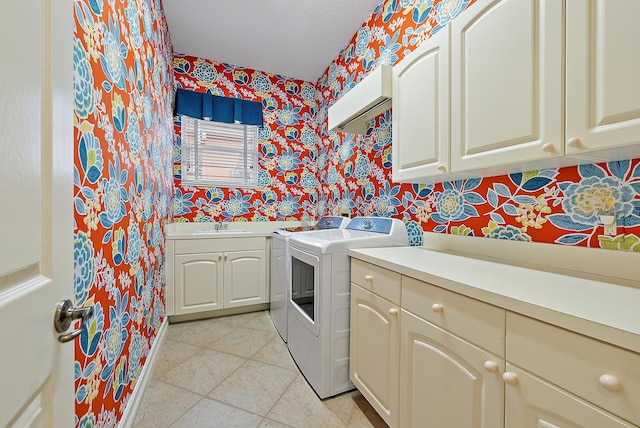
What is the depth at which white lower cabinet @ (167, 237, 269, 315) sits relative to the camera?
2473 millimetres

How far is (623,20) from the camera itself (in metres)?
0.73

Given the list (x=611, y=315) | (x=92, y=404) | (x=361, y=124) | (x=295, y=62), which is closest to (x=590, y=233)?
(x=611, y=315)

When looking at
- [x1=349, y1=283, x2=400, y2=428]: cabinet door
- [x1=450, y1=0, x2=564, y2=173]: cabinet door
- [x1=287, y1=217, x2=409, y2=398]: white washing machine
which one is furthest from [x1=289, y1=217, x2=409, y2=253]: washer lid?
[x1=450, y1=0, x2=564, y2=173]: cabinet door

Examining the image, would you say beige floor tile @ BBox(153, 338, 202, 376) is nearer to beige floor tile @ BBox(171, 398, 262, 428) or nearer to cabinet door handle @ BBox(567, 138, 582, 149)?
beige floor tile @ BBox(171, 398, 262, 428)

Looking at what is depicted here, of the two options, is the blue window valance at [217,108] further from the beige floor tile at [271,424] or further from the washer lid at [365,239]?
the beige floor tile at [271,424]

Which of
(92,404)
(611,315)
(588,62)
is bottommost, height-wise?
(92,404)

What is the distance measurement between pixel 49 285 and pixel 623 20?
1499 millimetres

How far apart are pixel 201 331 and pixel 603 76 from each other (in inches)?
113

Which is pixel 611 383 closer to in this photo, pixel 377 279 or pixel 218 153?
pixel 377 279

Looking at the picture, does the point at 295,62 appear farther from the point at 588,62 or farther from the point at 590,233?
the point at 590,233

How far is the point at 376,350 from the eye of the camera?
1.31m

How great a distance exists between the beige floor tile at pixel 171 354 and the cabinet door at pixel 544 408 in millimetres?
1980

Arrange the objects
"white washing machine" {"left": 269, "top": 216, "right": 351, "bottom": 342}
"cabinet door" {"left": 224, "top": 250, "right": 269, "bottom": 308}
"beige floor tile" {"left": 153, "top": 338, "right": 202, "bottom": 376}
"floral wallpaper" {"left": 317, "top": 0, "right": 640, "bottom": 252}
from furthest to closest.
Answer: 1. "cabinet door" {"left": 224, "top": 250, "right": 269, "bottom": 308}
2. "white washing machine" {"left": 269, "top": 216, "right": 351, "bottom": 342}
3. "beige floor tile" {"left": 153, "top": 338, "right": 202, "bottom": 376}
4. "floral wallpaper" {"left": 317, "top": 0, "right": 640, "bottom": 252}

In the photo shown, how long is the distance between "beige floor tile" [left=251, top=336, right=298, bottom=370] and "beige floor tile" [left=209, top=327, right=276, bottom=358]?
0.18 feet
